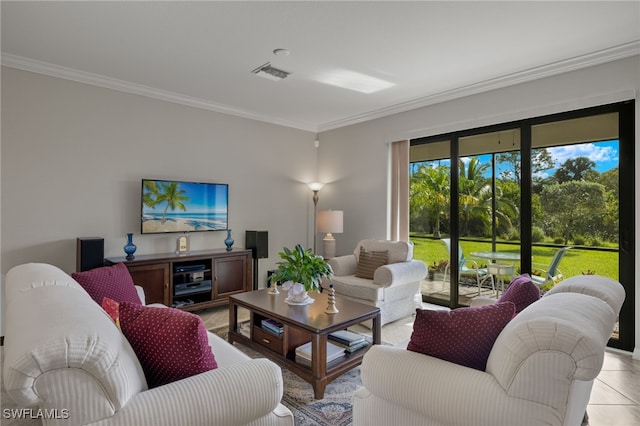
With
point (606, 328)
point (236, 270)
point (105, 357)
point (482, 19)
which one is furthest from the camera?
point (236, 270)

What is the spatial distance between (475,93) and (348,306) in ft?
9.20

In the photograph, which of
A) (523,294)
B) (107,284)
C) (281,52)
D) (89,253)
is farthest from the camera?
(89,253)

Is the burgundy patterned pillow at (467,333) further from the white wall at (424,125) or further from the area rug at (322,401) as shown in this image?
the white wall at (424,125)

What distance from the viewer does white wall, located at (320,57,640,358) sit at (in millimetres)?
3016

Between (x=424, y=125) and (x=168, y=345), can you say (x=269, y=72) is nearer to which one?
(x=424, y=125)

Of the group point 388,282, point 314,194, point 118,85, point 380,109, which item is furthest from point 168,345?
point 314,194

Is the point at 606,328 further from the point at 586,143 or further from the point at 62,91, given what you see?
the point at 62,91

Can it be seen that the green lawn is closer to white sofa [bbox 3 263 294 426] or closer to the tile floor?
the tile floor

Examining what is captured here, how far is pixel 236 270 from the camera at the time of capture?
4344 millimetres

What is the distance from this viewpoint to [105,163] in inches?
148

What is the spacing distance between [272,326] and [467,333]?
5.50 feet

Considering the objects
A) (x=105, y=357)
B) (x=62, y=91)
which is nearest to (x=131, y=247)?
(x=62, y=91)

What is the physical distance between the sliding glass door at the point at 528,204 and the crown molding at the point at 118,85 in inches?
98.4


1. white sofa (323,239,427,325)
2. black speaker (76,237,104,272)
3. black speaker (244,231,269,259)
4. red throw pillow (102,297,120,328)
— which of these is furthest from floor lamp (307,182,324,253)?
red throw pillow (102,297,120,328)
